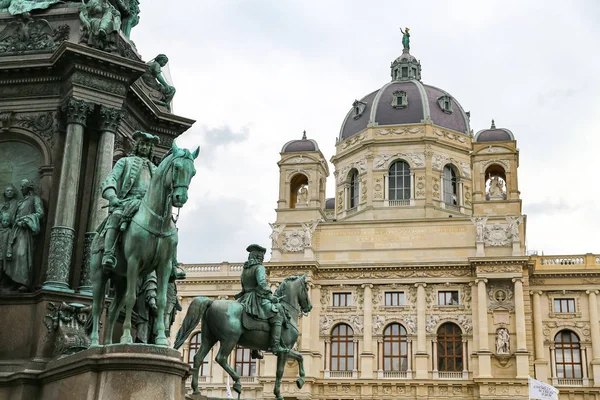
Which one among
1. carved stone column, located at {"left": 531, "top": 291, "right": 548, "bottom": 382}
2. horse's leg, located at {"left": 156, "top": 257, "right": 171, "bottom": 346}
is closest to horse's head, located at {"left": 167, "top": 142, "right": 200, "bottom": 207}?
horse's leg, located at {"left": 156, "top": 257, "right": 171, "bottom": 346}

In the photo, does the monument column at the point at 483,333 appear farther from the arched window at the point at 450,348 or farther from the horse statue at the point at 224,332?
the horse statue at the point at 224,332

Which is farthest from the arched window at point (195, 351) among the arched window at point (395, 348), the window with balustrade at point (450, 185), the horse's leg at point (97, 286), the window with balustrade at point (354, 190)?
the horse's leg at point (97, 286)

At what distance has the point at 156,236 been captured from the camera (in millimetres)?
8117

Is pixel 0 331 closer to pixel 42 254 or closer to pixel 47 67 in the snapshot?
pixel 42 254

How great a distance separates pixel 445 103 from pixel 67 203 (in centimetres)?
4825

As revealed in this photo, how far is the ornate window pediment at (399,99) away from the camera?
54.9 m

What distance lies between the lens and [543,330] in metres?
46.7

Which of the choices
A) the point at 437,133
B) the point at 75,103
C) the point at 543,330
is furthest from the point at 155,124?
the point at 437,133

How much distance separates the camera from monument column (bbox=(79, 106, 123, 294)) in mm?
9573

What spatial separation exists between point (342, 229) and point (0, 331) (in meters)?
39.8

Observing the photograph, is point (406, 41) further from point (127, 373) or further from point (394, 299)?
point (127, 373)

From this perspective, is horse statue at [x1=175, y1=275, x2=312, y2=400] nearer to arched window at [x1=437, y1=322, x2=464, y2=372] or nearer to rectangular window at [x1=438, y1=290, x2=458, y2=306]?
arched window at [x1=437, y1=322, x2=464, y2=372]

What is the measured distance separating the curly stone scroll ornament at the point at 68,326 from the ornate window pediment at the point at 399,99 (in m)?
47.3

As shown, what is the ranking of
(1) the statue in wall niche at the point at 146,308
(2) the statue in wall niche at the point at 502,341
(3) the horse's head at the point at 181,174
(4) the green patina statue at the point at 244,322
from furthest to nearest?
(2) the statue in wall niche at the point at 502,341
(4) the green patina statue at the point at 244,322
(1) the statue in wall niche at the point at 146,308
(3) the horse's head at the point at 181,174
